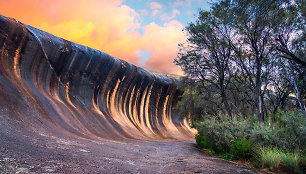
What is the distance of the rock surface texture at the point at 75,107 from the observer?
23.4 feet

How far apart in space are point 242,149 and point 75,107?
14.9 metres

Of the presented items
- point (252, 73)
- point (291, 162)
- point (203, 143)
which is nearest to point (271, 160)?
point (291, 162)

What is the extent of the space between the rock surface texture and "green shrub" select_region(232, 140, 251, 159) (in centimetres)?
129

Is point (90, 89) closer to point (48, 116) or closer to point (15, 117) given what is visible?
point (48, 116)

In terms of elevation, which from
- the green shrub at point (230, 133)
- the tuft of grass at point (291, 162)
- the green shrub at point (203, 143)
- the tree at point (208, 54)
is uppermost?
the tree at point (208, 54)

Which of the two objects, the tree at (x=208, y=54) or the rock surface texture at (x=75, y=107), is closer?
the rock surface texture at (x=75, y=107)

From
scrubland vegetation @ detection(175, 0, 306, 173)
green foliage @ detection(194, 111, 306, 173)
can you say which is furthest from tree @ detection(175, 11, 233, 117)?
green foliage @ detection(194, 111, 306, 173)

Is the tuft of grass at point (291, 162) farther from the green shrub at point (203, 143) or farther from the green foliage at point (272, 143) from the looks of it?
the green shrub at point (203, 143)

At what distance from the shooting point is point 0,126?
27.2 ft

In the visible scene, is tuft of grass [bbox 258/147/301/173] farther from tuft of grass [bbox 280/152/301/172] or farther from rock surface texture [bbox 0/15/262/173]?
rock surface texture [bbox 0/15/262/173]

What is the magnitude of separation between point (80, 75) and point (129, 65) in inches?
251

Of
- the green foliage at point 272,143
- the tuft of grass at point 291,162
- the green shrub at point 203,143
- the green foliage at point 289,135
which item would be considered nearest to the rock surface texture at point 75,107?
the green shrub at point 203,143

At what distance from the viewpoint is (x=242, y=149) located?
28.2 feet

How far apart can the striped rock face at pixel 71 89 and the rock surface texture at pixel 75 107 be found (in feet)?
0.22
